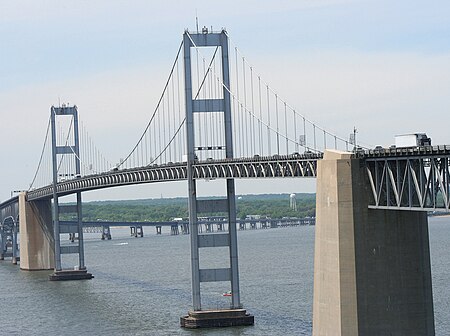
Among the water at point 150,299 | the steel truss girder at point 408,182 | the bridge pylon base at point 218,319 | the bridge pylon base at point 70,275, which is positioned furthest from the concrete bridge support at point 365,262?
the bridge pylon base at point 70,275

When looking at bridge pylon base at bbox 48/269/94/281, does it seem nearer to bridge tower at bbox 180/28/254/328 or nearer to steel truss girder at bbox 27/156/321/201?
steel truss girder at bbox 27/156/321/201

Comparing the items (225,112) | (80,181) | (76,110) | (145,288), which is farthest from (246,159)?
(76,110)

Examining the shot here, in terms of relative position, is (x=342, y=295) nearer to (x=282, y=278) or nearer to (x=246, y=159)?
(x=246, y=159)

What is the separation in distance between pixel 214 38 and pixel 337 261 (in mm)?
21350

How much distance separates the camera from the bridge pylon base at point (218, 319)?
52.7 metres

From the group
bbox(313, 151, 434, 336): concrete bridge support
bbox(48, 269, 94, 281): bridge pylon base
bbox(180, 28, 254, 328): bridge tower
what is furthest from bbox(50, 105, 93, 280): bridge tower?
bbox(313, 151, 434, 336): concrete bridge support

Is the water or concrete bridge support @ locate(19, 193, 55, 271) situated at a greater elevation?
concrete bridge support @ locate(19, 193, 55, 271)

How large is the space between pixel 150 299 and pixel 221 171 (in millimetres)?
14785

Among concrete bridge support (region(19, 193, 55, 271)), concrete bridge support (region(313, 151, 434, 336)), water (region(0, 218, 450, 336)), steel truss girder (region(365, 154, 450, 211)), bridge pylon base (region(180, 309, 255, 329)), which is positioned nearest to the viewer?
steel truss girder (region(365, 154, 450, 211))

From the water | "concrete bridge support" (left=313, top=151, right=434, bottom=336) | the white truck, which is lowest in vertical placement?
the water

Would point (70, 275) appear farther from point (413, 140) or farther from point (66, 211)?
point (413, 140)

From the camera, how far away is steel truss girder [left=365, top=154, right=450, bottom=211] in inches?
1340

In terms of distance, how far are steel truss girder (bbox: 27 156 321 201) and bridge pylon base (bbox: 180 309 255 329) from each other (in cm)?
591

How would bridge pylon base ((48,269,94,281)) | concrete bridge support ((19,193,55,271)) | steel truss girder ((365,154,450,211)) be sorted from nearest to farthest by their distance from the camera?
steel truss girder ((365,154,450,211)) → bridge pylon base ((48,269,94,281)) → concrete bridge support ((19,193,55,271))
